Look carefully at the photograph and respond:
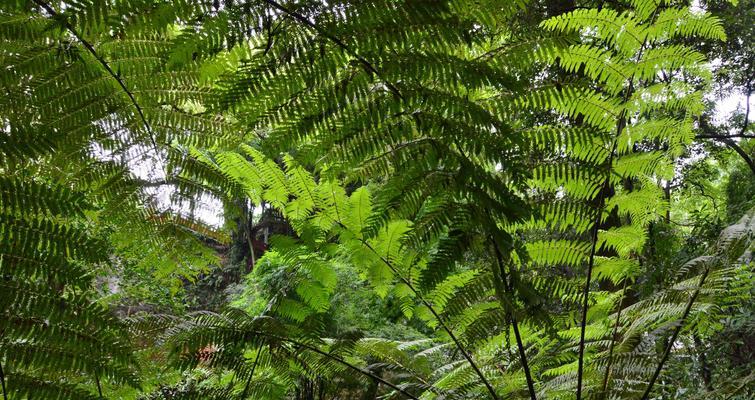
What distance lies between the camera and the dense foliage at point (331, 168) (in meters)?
1.05

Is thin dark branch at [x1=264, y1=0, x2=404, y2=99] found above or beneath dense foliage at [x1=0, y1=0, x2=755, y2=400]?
above

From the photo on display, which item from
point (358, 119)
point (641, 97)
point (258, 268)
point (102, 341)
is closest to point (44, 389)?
point (102, 341)

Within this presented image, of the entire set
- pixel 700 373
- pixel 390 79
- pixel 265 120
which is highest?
pixel 390 79

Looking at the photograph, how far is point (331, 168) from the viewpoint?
4.06ft

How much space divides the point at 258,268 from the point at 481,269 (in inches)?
252

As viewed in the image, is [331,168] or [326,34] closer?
[326,34]

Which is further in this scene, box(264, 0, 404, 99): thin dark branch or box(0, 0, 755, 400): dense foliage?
box(0, 0, 755, 400): dense foliage

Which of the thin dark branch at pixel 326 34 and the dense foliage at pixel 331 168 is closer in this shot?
the thin dark branch at pixel 326 34

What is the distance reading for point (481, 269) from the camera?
1674 mm

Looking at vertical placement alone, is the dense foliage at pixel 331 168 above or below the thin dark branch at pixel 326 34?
below

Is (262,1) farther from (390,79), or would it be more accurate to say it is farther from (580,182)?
(580,182)

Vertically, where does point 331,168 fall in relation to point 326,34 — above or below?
below

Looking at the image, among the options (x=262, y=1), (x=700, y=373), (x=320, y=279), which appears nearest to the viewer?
(x=262, y=1)

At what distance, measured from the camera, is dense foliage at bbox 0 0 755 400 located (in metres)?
1.05
